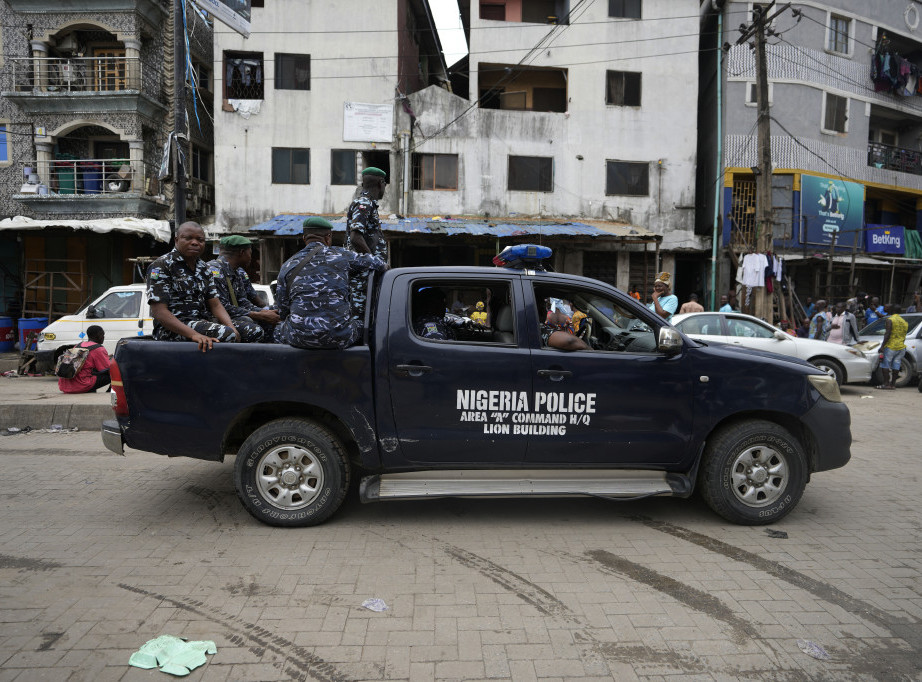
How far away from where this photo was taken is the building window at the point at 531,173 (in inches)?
804

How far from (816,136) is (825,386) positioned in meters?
21.6

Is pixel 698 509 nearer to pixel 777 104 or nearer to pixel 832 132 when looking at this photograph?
pixel 777 104

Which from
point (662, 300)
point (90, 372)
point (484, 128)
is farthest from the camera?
point (484, 128)

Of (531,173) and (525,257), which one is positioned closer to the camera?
(525,257)

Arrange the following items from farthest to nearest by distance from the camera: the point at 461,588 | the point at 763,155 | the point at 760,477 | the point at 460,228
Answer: the point at 460,228 < the point at 763,155 < the point at 760,477 < the point at 461,588

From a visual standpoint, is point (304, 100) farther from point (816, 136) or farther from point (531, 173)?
point (816, 136)

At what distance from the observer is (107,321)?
1186 cm

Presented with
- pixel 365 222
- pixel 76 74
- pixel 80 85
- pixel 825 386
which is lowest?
pixel 825 386

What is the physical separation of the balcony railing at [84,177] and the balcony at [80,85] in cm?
162

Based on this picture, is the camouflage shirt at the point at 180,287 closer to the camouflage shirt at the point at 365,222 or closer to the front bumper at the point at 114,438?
the front bumper at the point at 114,438

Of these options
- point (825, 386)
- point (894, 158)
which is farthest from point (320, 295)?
point (894, 158)

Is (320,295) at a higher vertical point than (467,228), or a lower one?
lower

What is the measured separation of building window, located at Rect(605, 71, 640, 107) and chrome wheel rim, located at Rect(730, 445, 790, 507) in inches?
748

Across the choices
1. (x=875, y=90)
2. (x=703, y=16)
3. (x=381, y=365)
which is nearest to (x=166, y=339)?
(x=381, y=365)
